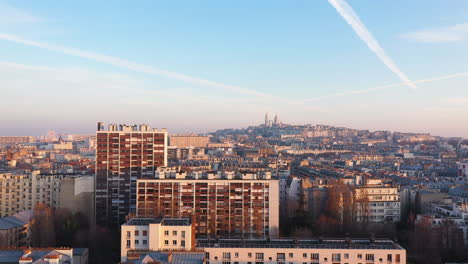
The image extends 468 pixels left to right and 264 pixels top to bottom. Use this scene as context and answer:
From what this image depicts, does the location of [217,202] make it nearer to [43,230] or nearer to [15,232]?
[43,230]

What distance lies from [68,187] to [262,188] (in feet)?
32.2

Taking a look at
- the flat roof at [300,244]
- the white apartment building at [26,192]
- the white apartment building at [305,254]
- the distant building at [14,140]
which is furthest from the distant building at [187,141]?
the white apartment building at [305,254]

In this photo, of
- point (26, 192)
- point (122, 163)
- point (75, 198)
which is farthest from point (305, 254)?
point (26, 192)

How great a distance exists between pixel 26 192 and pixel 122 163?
5.37m

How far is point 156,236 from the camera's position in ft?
46.9

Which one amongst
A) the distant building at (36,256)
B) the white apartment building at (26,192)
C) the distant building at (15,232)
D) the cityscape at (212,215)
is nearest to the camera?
the distant building at (36,256)

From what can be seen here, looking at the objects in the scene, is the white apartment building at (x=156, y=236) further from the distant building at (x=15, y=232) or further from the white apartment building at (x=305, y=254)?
the distant building at (x=15, y=232)

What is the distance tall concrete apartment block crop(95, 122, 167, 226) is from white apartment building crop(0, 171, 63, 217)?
277 cm

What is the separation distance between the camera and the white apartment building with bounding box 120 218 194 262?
14297 mm

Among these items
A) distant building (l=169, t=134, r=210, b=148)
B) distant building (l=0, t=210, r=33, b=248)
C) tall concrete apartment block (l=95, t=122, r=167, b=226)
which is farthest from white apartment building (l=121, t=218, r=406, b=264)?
distant building (l=169, t=134, r=210, b=148)

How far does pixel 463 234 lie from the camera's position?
1888 cm

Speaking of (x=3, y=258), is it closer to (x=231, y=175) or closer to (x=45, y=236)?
(x=45, y=236)

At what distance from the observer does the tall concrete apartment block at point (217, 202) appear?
20.2 meters

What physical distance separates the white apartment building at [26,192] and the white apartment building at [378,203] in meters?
15.0
